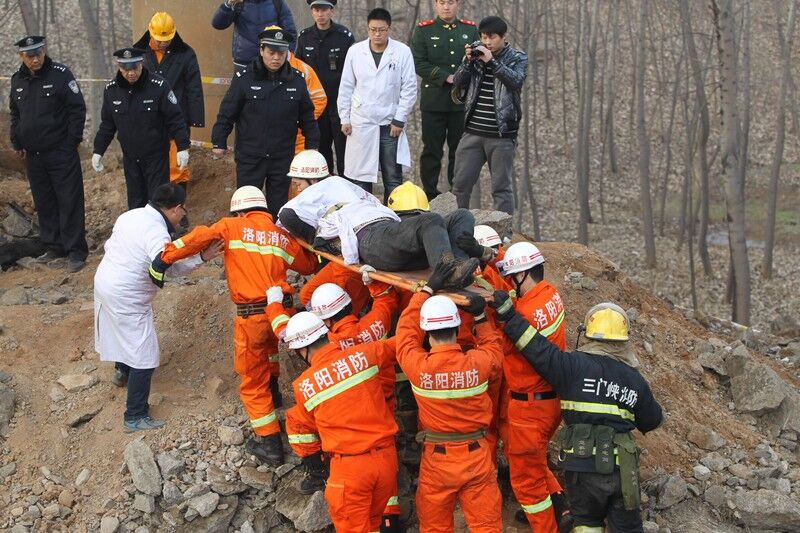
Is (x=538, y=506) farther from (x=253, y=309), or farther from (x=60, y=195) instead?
(x=60, y=195)

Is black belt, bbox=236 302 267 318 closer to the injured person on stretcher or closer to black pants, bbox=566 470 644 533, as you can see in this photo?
the injured person on stretcher

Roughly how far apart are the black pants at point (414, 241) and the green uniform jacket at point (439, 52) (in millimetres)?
3316

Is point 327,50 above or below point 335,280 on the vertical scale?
above

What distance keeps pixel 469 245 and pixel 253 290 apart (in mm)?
1835

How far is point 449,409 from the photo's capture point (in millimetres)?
5797

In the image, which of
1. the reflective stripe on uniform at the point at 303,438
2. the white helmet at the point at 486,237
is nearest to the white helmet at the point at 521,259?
the white helmet at the point at 486,237

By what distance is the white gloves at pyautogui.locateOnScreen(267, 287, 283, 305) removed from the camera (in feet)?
22.1

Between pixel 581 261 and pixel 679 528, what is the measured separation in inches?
152

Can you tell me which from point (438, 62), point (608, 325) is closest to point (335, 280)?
point (608, 325)

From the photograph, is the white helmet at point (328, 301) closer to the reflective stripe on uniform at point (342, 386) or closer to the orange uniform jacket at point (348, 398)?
the orange uniform jacket at point (348, 398)

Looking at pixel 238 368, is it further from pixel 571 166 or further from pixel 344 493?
pixel 571 166

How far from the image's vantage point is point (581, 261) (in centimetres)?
1021

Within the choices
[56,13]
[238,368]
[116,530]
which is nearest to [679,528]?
[238,368]

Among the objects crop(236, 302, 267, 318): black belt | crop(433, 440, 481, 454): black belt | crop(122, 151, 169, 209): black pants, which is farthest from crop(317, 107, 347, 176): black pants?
crop(433, 440, 481, 454): black belt
